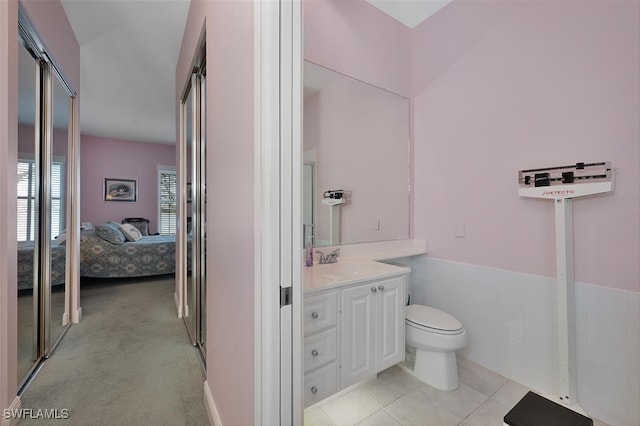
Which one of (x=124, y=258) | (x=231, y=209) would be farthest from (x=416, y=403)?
(x=124, y=258)

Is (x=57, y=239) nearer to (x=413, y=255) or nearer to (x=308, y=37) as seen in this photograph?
(x=308, y=37)

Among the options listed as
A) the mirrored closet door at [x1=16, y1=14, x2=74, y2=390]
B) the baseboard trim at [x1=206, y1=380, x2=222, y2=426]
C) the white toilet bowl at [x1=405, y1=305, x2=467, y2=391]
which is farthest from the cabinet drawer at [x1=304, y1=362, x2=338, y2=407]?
the mirrored closet door at [x1=16, y1=14, x2=74, y2=390]

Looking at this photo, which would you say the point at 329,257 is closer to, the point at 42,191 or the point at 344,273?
the point at 344,273

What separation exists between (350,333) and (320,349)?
210 mm

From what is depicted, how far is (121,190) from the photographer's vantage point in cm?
635

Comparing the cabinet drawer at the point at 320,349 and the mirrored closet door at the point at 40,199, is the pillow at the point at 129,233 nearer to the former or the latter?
the mirrored closet door at the point at 40,199

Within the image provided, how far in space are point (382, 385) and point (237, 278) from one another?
1379 millimetres

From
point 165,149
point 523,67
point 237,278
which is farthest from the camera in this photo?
point 165,149

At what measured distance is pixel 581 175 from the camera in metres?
1.59

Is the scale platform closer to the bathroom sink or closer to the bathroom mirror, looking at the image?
the bathroom sink

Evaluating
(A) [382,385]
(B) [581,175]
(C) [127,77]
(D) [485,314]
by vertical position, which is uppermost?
(C) [127,77]

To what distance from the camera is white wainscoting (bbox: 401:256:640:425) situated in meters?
1.48

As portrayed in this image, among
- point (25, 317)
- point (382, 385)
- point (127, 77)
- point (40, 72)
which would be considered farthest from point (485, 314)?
point (127, 77)

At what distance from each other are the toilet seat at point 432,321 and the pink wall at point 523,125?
1.71 ft
